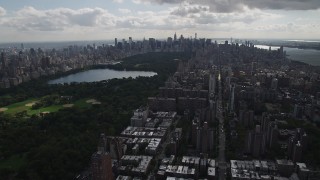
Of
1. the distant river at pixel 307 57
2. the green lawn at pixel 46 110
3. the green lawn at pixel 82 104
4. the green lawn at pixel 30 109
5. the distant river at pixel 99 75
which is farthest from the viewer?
the distant river at pixel 307 57

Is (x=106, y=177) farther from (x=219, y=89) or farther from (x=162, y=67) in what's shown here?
(x=162, y=67)

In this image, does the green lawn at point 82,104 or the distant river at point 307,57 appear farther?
the distant river at point 307,57

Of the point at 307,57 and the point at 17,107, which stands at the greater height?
the point at 307,57

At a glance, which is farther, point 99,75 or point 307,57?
point 307,57

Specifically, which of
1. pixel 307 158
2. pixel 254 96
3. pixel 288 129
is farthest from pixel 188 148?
pixel 254 96

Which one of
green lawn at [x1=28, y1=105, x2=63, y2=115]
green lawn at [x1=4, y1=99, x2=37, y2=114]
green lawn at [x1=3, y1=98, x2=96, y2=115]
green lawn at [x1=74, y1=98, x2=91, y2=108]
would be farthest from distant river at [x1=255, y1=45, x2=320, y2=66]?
green lawn at [x1=4, y1=99, x2=37, y2=114]

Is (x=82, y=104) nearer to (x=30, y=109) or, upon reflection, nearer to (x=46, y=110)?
A: (x=46, y=110)

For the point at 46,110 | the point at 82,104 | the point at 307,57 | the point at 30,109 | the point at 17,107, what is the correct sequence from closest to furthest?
the point at 46,110
the point at 30,109
the point at 17,107
the point at 82,104
the point at 307,57

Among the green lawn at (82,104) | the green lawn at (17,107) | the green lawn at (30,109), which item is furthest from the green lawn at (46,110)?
the green lawn at (82,104)

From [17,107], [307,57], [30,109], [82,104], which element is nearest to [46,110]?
[30,109]

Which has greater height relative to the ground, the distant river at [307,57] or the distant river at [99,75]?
the distant river at [307,57]

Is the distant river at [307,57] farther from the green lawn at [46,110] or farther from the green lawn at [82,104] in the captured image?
the green lawn at [46,110]
